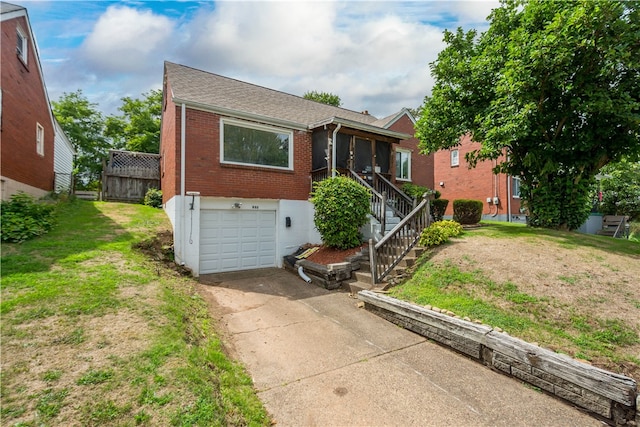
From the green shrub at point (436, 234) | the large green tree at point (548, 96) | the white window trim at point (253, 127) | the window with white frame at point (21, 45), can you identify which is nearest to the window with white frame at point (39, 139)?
the window with white frame at point (21, 45)

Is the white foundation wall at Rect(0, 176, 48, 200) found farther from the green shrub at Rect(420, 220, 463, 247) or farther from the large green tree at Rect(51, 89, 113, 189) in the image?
the large green tree at Rect(51, 89, 113, 189)

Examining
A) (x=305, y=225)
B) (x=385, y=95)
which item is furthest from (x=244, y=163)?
(x=385, y=95)

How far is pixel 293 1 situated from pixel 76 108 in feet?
88.7

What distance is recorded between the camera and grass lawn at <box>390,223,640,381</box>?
382 cm

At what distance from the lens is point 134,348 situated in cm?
301

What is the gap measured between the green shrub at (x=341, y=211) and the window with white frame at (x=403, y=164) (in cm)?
607

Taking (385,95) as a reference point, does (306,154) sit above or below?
below

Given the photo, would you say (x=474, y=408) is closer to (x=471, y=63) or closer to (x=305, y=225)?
(x=305, y=225)

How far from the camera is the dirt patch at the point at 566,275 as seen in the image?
13.7 feet

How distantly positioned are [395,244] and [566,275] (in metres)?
3.40

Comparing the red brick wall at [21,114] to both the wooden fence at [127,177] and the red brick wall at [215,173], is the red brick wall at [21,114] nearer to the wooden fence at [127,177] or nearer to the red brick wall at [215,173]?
the wooden fence at [127,177]

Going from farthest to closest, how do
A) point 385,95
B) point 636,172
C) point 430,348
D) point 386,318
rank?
1. point 385,95
2. point 636,172
3. point 386,318
4. point 430,348

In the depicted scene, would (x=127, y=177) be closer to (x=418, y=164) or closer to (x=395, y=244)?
(x=395, y=244)

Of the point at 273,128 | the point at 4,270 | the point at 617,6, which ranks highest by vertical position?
the point at 617,6
